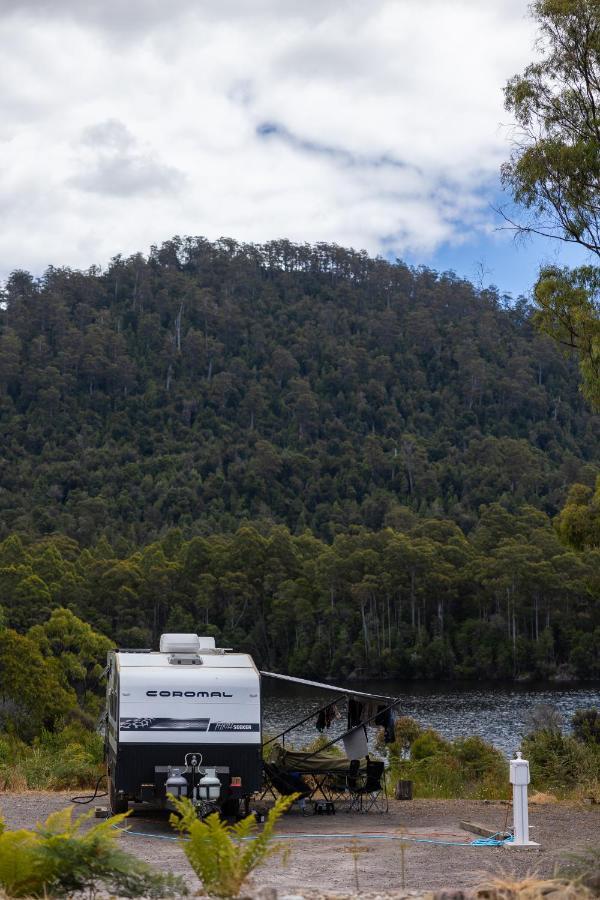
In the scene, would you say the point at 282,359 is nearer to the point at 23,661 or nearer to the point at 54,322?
the point at 54,322

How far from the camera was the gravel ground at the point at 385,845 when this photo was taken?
31.4ft

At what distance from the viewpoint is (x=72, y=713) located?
131ft

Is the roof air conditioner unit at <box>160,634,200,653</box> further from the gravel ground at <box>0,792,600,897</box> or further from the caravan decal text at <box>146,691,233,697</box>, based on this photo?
the gravel ground at <box>0,792,600,897</box>

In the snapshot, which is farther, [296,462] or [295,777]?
[296,462]

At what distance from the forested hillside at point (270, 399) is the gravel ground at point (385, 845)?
281 feet

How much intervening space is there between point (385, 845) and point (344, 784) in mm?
4635

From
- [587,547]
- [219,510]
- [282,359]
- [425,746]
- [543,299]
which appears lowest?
[425,746]

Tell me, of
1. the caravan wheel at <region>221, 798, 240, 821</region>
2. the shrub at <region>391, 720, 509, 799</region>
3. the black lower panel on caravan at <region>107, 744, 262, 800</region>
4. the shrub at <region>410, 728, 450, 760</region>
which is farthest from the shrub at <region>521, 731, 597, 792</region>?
the shrub at <region>410, 728, 450, 760</region>

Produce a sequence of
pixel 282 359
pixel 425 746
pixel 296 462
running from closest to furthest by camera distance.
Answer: pixel 425 746 → pixel 296 462 → pixel 282 359

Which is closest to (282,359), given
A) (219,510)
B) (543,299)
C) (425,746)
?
(219,510)

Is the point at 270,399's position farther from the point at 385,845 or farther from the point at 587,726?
the point at 385,845

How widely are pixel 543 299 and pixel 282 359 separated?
12479cm

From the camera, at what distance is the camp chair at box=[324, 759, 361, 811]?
16.2 metres

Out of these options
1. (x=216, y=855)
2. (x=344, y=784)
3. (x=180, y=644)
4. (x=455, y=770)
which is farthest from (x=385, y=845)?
(x=455, y=770)
